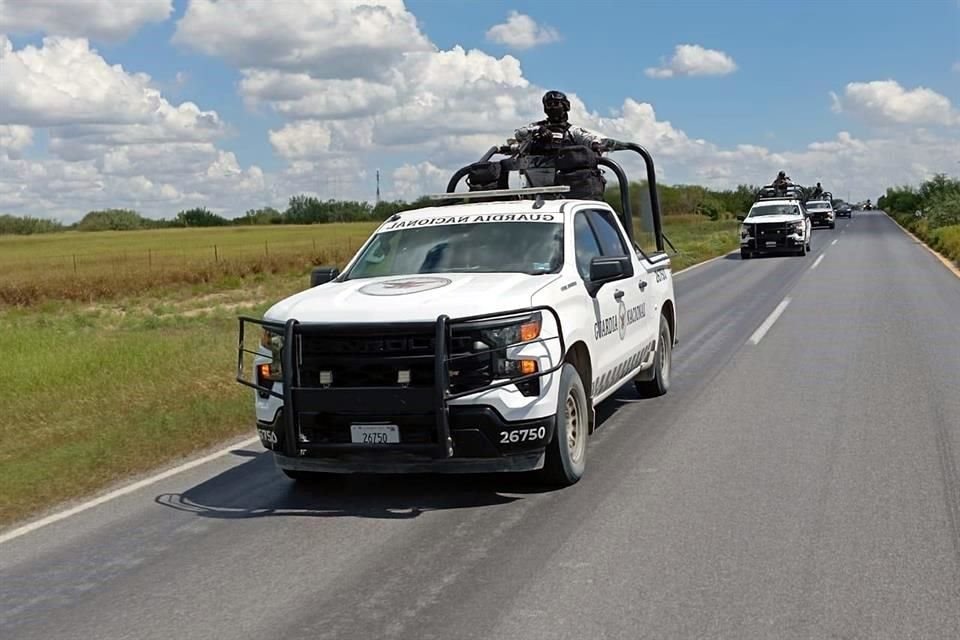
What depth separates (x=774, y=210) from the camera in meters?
36.9

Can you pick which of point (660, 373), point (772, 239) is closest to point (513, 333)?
point (660, 373)

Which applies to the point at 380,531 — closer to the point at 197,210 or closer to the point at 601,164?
the point at 601,164

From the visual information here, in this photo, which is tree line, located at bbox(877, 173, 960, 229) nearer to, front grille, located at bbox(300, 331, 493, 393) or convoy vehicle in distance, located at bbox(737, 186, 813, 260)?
convoy vehicle in distance, located at bbox(737, 186, 813, 260)

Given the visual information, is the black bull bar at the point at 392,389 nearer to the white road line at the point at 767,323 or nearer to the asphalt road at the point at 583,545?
the asphalt road at the point at 583,545

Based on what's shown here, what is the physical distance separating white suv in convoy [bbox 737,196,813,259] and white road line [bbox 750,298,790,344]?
52.7 ft

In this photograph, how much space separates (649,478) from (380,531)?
1900 millimetres

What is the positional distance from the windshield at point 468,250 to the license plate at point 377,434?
5.41 feet

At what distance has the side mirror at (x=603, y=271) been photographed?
7414mm

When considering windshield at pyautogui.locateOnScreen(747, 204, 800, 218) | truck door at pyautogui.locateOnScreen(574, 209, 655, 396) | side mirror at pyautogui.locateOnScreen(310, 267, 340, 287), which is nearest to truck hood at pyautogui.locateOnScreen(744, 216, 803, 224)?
windshield at pyautogui.locateOnScreen(747, 204, 800, 218)

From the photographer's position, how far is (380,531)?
6.07m

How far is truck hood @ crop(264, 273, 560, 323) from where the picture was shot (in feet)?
20.8

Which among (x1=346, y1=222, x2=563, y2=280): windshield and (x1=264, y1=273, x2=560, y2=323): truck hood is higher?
(x1=346, y1=222, x2=563, y2=280): windshield

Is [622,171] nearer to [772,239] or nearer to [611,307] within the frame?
[611,307]

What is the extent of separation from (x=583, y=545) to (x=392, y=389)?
4.68 feet
